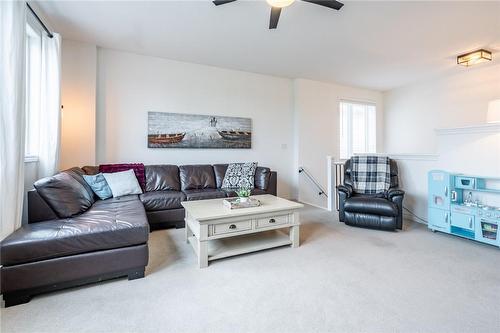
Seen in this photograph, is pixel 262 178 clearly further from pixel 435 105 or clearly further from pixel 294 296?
pixel 435 105

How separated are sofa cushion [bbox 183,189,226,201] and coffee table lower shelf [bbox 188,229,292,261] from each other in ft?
2.70

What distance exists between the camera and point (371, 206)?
329 centimetres

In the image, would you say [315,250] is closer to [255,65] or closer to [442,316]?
[442,316]

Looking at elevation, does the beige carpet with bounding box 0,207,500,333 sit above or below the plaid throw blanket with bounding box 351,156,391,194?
below

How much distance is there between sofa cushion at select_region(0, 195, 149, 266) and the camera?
66.4 inches

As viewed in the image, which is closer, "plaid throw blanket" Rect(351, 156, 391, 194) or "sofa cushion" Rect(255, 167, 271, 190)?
"plaid throw blanket" Rect(351, 156, 391, 194)

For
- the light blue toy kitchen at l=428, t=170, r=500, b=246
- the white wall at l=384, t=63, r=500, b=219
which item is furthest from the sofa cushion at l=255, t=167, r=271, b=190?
the light blue toy kitchen at l=428, t=170, r=500, b=246

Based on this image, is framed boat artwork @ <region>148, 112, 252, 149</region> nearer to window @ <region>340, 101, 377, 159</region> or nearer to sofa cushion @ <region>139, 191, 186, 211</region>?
sofa cushion @ <region>139, 191, 186, 211</region>

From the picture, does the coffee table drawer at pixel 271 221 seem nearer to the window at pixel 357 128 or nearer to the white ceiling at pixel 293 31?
the white ceiling at pixel 293 31

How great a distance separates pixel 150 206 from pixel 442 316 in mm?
3159

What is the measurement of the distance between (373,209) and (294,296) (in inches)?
79.9

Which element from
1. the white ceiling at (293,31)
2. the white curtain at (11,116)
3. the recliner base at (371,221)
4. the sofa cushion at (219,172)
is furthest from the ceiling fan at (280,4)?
the recliner base at (371,221)

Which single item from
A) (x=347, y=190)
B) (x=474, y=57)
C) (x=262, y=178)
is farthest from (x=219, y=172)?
(x=474, y=57)

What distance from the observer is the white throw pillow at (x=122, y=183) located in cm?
332
